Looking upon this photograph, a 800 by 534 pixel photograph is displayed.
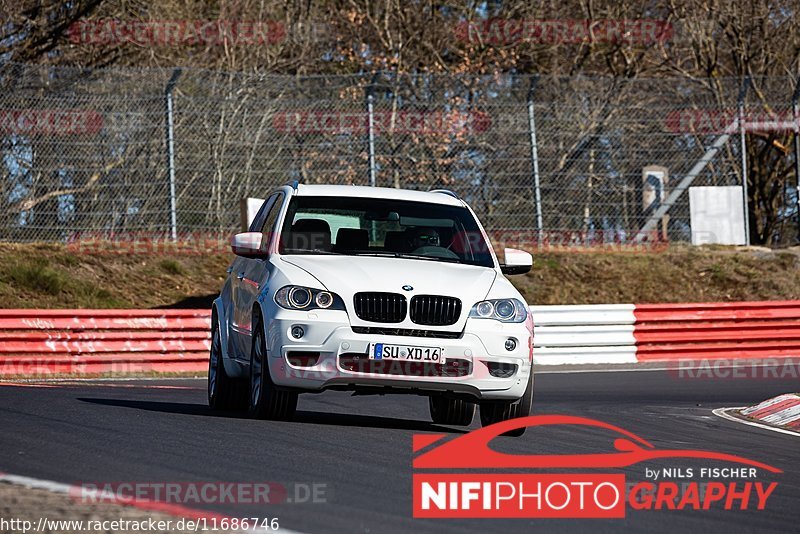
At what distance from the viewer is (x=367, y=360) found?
355 inches

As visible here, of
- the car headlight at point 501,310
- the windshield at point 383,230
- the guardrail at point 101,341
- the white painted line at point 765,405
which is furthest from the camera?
the guardrail at point 101,341

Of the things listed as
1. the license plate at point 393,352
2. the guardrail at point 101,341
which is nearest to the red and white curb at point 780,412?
the license plate at point 393,352

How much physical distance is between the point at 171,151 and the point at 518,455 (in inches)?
582

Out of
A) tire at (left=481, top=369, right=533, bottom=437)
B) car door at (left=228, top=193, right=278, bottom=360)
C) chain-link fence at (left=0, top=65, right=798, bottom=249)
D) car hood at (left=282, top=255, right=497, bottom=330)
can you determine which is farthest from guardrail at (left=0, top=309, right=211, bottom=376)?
tire at (left=481, top=369, right=533, bottom=437)

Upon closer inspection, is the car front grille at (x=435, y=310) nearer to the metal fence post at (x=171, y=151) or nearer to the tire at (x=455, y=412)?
the tire at (x=455, y=412)

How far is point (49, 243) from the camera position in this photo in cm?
2245

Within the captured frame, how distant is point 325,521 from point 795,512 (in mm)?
2449

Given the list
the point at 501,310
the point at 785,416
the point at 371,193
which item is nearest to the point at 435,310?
the point at 501,310

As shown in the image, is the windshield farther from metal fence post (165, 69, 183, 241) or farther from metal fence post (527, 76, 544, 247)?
metal fence post (527, 76, 544, 247)

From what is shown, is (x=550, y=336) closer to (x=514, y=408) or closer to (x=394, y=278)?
(x=514, y=408)

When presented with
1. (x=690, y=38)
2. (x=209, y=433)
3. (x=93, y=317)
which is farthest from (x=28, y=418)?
(x=690, y=38)

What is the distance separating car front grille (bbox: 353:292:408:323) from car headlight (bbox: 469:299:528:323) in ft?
1.59

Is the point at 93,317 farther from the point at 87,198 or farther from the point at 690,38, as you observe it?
the point at 690,38

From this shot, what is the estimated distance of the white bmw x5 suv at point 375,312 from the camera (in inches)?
355
